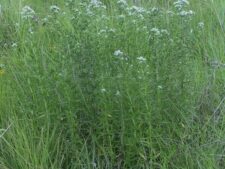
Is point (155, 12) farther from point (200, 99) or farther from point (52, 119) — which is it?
point (52, 119)

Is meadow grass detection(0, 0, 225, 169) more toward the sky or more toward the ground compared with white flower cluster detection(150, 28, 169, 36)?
more toward the ground

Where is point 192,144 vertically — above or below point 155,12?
below

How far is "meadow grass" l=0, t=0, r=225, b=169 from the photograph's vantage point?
8.13 feet

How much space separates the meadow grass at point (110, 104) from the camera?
2.48 meters

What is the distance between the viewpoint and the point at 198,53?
3.30m

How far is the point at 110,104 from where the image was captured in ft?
8.14

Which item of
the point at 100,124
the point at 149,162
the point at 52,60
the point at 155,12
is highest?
the point at 155,12

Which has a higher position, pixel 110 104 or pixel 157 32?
pixel 157 32

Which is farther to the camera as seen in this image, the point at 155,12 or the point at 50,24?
the point at 50,24

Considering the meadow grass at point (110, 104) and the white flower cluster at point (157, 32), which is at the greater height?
the white flower cluster at point (157, 32)

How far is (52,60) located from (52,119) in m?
0.32

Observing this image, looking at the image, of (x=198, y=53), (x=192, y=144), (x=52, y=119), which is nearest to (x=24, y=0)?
(x=198, y=53)

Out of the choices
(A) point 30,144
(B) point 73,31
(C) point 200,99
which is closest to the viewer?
(A) point 30,144

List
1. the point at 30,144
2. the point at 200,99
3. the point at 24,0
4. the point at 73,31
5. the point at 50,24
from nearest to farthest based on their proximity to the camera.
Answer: the point at 30,144 → the point at 73,31 → the point at 200,99 → the point at 50,24 → the point at 24,0
